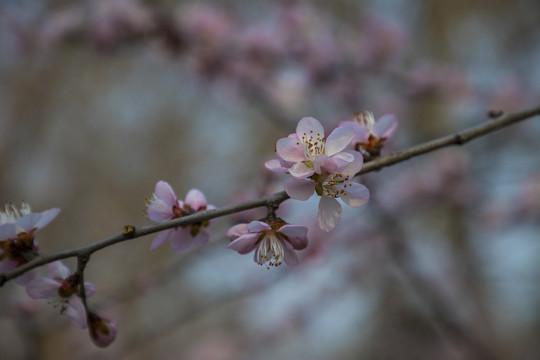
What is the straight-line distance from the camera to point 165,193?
0.68 m

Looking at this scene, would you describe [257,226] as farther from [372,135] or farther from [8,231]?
[8,231]

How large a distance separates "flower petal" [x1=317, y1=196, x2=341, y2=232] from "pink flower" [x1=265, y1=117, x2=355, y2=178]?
0.06 m

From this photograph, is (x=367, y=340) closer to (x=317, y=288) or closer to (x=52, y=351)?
(x=317, y=288)

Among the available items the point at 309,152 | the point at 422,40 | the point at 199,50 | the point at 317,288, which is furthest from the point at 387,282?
the point at 309,152

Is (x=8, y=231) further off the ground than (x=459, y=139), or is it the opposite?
Result: (x=459, y=139)

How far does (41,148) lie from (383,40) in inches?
238

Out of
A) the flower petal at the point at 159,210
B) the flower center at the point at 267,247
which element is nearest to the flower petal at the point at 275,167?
the flower center at the point at 267,247

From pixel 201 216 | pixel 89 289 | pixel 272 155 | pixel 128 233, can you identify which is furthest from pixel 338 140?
pixel 272 155

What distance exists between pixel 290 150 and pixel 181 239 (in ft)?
0.90

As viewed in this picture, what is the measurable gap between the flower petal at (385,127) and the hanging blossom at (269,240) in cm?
27

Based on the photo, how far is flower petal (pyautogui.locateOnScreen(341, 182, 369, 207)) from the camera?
64 cm

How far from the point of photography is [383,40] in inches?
101

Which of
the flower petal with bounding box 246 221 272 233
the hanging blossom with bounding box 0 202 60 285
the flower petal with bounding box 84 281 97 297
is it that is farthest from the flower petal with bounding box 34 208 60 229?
the flower petal with bounding box 246 221 272 233

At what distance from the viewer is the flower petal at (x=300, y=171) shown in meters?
0.58
